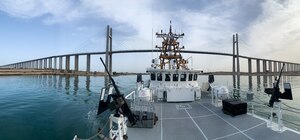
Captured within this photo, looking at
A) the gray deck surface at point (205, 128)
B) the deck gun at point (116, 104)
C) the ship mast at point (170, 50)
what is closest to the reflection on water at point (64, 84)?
the ship mast at point (170, 50)

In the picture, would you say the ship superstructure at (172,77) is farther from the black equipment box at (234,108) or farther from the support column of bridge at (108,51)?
the support column of bridge at (108,51)

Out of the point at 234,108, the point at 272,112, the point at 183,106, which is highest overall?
the point at 272,112

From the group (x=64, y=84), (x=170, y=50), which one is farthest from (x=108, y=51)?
(x=170, y=50)

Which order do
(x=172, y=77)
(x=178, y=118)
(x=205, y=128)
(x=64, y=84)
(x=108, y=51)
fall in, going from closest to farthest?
(x=205, y=128)
(x=178, y=118)
(x=172, y=77)
(x=64, y=84)
(x=108, y=51)

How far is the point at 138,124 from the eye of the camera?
→ 26.2 feet

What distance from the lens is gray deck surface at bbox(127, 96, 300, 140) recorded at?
7019 millimetres

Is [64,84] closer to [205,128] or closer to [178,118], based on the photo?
[178,118]

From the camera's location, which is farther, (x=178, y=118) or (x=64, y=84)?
(x=64, y=84)

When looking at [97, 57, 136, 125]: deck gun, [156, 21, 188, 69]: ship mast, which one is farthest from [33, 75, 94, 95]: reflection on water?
[97, 57, 136, 125]: deck gun

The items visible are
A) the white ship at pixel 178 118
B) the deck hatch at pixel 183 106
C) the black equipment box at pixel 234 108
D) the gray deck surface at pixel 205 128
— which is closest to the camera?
the white ship at pixel 178 118

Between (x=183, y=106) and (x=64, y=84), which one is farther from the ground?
(x=183, y=106)

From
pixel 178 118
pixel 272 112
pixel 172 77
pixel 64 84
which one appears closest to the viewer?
pixel 272 112

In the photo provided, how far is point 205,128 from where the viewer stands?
7.97 meters

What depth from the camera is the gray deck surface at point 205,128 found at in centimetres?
702
